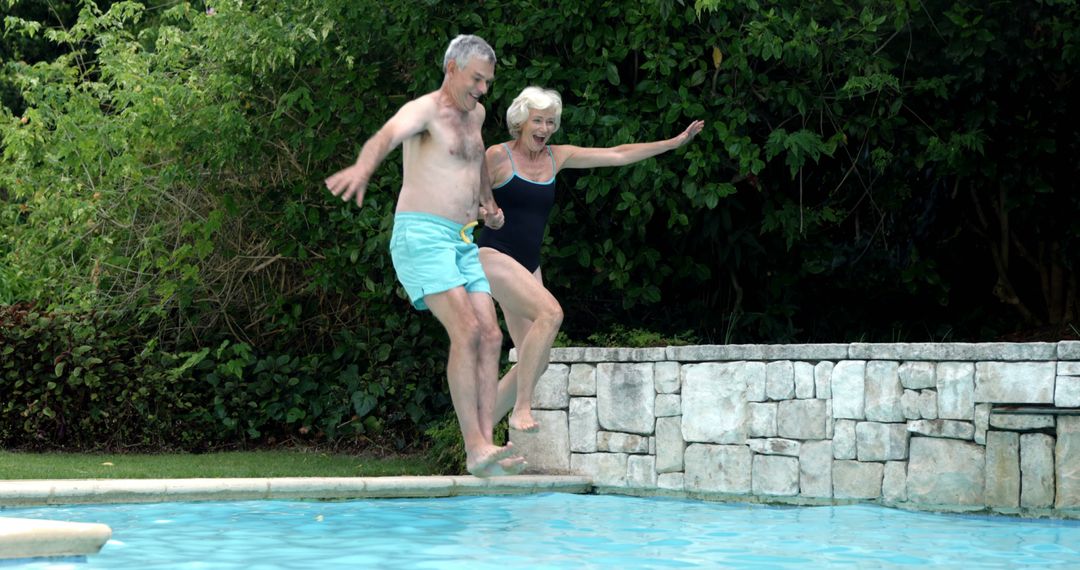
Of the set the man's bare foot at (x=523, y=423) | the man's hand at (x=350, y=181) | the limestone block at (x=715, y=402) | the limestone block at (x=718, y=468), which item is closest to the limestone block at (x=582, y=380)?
the limestone block at (x=715, y=402)

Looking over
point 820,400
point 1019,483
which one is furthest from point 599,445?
point 1019,483

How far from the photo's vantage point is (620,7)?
8.95 metres

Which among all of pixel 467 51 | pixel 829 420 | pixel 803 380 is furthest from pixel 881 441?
pixel 467 51

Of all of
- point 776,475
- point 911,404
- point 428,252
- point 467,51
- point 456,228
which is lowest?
point 776,475

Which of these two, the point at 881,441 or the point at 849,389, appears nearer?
the point at 881,441

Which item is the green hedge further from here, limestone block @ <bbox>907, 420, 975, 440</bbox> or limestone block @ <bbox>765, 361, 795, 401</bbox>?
limestone block @ <bbox>907, 420, 975, 440</bbox>

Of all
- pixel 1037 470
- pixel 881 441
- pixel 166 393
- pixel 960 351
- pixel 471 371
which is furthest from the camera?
pixel 166 393

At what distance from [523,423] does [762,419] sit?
6.35 ft

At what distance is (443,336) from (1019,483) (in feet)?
15.5

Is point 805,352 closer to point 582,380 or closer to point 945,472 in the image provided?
point 945,472

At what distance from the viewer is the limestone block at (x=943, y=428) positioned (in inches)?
279

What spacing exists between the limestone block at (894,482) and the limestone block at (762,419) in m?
0.73

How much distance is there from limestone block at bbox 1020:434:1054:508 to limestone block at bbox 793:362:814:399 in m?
1.25

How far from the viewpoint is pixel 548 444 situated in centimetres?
871
